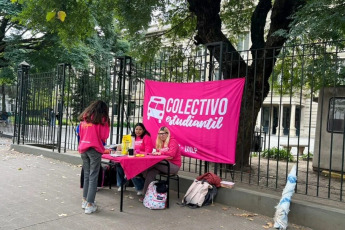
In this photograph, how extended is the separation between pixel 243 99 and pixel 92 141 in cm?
372

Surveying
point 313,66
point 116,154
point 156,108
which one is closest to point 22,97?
point 156,108

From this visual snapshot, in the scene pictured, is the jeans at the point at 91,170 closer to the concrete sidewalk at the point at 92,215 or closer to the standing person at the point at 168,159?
the concrete sidewalk at the point at 92,215

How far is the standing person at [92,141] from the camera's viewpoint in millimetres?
4633

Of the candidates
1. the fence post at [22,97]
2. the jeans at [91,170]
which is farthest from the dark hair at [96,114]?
the fence post at [22,97]

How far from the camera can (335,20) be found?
4.78 metres

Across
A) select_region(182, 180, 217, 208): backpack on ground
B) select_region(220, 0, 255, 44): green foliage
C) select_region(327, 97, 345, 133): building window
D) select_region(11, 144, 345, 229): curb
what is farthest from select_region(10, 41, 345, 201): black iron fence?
select_region(220, 0, 255, 44): green foliage

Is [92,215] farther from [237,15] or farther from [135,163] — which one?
[237,15]

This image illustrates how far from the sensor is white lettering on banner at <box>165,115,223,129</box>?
5.73 metres

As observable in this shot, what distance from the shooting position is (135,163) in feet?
16.0

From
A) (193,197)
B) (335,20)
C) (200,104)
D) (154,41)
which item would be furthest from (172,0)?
(193,197)

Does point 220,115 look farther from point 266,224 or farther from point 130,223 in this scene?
point 130,223

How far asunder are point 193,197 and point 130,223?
1.27m

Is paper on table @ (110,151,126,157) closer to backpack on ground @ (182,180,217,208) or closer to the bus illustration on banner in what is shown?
backpack on ground @ (182,180,217,208)

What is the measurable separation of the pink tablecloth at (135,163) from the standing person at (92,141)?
0.34m
